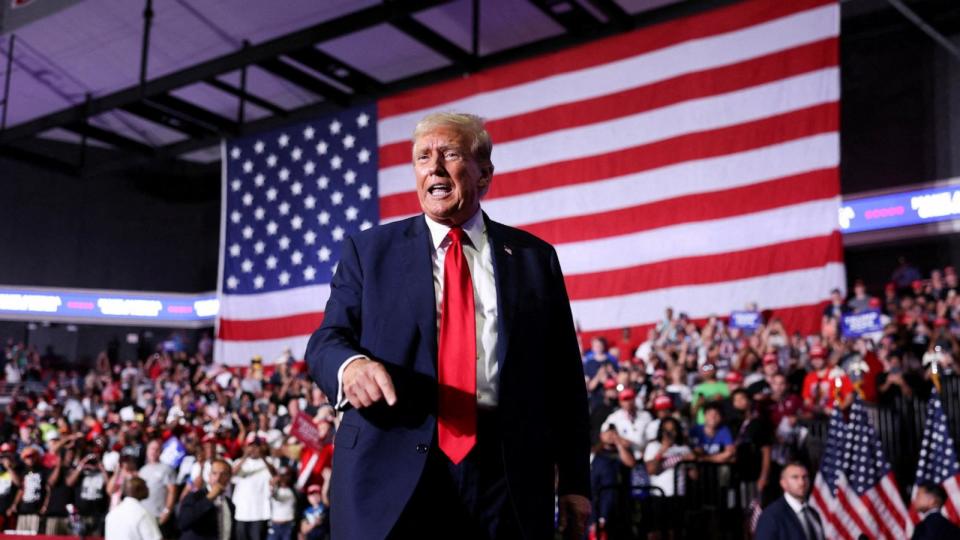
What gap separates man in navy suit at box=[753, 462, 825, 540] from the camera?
21.7ft

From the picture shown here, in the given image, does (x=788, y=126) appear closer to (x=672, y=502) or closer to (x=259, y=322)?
(x=672, y=502)

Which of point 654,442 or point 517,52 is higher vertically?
point 517,52

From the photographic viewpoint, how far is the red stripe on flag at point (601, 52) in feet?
42.4

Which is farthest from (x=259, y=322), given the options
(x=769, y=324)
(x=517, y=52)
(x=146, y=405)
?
(x=769, y=324)

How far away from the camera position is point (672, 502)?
26.2 feet

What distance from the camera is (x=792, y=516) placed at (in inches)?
263

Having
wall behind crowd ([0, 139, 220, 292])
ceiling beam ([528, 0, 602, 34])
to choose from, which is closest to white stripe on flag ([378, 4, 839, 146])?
ceiling beam ([528, 0, 602, 34])

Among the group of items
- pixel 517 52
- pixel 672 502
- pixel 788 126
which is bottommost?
pixel 672 502

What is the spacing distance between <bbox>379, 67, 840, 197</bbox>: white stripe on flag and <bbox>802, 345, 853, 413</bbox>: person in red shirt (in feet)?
13.5

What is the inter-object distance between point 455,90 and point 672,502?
373 inches

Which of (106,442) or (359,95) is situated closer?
(106,442)

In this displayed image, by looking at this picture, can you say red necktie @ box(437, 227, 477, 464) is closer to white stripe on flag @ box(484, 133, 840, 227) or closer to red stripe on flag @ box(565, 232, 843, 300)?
red stripe on flag @ box(565, 232, 843, 300)

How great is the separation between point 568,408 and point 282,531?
838 centimetres

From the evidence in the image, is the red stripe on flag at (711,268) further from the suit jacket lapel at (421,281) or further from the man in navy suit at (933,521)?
the suit jacket lapel at (421,281)
